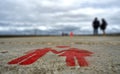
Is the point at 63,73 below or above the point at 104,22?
below

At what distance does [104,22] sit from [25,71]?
141 feet

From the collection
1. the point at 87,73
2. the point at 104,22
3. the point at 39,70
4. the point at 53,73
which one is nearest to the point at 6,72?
the point at 39,70

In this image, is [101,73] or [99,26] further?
[99,26]

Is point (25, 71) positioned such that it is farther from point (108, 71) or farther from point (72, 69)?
point (108, 71)

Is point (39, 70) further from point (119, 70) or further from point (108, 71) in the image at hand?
point (119, 70)

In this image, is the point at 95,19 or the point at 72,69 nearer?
the point at 72,69

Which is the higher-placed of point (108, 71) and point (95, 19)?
point (95, 19)

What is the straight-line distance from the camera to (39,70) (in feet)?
11.8

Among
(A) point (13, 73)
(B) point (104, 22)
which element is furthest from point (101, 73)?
(B) point (104, 22)

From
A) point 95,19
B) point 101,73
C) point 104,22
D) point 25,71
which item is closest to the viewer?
point 101,73

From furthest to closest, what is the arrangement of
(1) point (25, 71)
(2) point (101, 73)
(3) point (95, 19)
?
(3) point (95, 19) < (1) point (25, 71) < (2) point (101, 73)

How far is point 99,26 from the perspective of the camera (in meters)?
46.3

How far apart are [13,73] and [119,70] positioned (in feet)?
8.16

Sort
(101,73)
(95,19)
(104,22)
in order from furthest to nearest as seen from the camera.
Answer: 1. (95,19)
2. (104,22)
3. (101,73)
